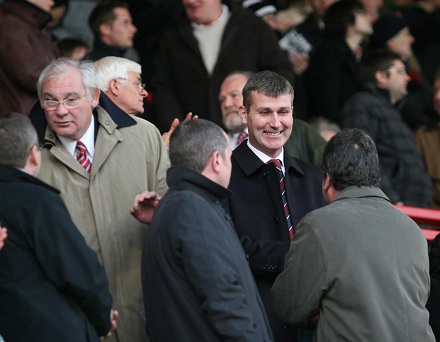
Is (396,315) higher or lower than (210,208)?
lower

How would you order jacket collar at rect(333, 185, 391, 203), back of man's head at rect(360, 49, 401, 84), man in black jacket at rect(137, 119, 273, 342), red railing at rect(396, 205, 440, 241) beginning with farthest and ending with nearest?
back of man's head at rect(360, 49, 401, 84)
red railing at rect(396, 205, 440, 241)
jacket collar at rect(333, 185, 391, 203)
man in black jacket at rect(137, 119, 273, 342)

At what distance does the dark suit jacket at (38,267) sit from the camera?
5.25 meters

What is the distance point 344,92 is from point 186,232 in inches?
224

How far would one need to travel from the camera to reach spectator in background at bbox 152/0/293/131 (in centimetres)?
955

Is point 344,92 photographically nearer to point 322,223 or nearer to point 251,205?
point 251,205

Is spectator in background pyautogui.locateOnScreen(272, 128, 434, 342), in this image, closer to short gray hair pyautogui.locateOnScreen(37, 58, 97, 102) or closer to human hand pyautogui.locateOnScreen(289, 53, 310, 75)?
short gray hair pyautogui.locateOnScreen(37, 58, 97, 102)

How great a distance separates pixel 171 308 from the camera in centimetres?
537

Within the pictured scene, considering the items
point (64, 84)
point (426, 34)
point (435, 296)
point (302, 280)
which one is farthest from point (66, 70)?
point (426, 34)

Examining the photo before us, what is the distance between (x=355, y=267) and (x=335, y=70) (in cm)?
534

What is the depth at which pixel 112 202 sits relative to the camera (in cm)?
621

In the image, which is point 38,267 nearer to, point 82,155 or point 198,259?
point 198,259

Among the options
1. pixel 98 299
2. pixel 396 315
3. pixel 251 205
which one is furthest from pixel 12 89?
pixel 396 315

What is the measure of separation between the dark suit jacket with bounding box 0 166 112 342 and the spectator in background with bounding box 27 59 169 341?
81cm

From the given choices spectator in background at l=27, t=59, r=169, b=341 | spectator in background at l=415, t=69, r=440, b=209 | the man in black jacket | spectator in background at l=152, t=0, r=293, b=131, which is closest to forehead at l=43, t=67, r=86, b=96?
spectator in background at l=27, t=59, r=169, b=341
